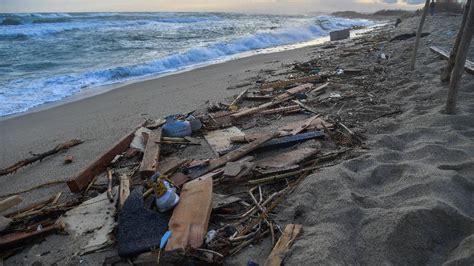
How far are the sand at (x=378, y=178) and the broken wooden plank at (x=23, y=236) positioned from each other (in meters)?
0.10

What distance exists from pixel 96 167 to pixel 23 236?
1382 mm

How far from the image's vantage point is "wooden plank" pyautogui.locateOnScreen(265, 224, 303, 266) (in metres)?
2.49

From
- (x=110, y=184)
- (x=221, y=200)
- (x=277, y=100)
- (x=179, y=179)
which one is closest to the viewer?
(x=221, y=200)

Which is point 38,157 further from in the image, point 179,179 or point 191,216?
point 191,216

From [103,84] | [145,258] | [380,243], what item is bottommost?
[103,84]

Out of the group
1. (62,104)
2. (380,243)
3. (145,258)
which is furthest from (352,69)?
(62,104)

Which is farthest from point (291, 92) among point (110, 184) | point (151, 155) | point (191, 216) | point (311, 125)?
point (191, 216)

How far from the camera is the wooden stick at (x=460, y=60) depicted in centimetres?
410

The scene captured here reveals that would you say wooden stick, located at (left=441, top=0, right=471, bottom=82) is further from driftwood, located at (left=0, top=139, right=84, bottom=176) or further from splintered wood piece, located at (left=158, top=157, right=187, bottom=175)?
driftwood, located at (left=0, top=139, right=84, bottom=176)

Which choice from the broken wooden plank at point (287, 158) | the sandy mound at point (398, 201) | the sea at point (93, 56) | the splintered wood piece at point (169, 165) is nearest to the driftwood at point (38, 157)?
the splintered wood piece at point (169, 165)

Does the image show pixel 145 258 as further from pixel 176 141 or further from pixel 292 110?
pixel 292 110

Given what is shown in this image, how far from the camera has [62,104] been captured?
9570 mm

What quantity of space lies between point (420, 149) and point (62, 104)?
9274 millimetres

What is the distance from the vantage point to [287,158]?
409cm
